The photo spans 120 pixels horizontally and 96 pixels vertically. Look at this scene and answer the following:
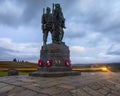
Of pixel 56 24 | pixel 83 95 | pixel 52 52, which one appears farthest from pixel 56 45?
pixel 83 95

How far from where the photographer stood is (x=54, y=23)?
11.4 m

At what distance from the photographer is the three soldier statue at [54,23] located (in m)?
11.4

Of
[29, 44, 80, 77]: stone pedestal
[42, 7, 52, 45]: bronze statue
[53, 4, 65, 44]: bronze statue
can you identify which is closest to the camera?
[29, 44, 80, 77]: stone pedestal

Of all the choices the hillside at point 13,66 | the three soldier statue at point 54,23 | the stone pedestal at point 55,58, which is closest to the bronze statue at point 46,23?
the three soldier statue at point 54,23

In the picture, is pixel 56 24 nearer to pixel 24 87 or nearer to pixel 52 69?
pixel 52 69

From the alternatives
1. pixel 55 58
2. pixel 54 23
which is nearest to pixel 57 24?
pixel 54 23

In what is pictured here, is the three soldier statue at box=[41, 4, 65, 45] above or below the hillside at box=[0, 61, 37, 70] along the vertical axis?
above

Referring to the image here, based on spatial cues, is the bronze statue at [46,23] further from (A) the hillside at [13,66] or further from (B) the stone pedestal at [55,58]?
(A) the hillside at [13,66]

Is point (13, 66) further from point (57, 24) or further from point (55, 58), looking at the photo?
point (55, 58)

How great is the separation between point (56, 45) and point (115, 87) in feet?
15.4

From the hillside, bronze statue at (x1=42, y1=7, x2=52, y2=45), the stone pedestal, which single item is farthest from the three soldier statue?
the hillside

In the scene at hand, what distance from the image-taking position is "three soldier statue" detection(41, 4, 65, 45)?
1138cm

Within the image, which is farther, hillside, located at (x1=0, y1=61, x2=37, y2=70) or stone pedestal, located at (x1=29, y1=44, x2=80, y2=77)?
hillside, located at (x1=0, y1=61, x2=37, y2=70)

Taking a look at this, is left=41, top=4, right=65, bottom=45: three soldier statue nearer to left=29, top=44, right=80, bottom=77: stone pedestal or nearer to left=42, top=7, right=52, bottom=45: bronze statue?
left=42, top=7, right=52, bottom=45: bronze statue
